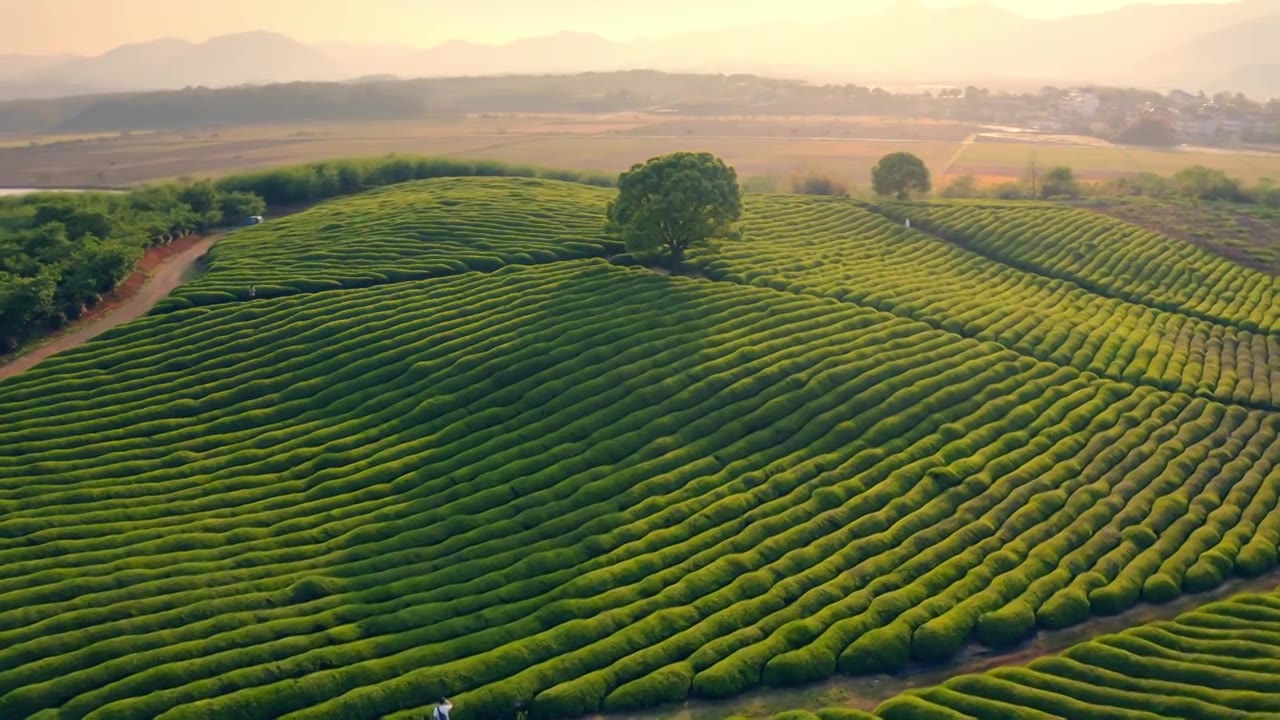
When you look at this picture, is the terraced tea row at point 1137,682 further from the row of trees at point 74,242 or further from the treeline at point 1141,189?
the treeline at point 1141,189

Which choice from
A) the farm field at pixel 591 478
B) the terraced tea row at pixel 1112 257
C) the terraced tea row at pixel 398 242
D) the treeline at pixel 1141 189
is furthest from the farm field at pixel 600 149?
the farm field at pixel 591 478

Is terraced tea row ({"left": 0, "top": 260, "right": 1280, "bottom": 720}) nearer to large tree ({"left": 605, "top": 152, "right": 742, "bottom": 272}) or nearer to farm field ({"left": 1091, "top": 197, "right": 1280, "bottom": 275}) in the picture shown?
large tree ({"left": 605, "top": 152, "right": 742, "bottom": 272})

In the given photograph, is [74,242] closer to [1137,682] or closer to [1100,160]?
[1137,682]

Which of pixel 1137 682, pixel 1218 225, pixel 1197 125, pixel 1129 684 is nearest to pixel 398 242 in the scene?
pixel 1129 684

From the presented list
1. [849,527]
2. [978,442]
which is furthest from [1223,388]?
[849,527]

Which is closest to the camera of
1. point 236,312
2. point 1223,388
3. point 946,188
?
point 1223,388

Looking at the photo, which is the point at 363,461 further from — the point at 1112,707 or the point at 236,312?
the point at 1112,707

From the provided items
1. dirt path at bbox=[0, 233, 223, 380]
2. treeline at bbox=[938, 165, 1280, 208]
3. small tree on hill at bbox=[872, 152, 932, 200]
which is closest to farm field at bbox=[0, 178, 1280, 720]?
dirt path at bbox=[0, 233, 223, 380]
